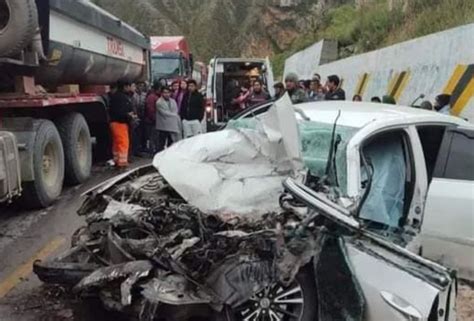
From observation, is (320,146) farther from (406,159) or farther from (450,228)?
(450,228)

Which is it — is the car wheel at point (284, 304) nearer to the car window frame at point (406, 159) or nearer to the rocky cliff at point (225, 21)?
the car window frame at point (406, 159)

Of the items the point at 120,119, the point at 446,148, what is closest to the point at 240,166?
the point at 446,148

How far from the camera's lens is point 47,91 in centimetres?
936

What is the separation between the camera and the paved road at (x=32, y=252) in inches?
191

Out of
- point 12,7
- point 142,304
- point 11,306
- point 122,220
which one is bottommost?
point 11,306

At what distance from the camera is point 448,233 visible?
4879 mm

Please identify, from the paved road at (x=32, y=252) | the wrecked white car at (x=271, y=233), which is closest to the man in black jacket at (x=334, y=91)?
the paved road at (x=32, y=252)

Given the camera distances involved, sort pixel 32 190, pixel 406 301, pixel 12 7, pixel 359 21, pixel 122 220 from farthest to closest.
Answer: pixel 359 21 → pixel 32 190 → pixel 12 7 → pixel 122 220 → pixel 406 301

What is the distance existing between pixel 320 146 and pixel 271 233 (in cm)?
120

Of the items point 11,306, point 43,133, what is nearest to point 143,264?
point 11,306

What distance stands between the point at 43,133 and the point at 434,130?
480cm

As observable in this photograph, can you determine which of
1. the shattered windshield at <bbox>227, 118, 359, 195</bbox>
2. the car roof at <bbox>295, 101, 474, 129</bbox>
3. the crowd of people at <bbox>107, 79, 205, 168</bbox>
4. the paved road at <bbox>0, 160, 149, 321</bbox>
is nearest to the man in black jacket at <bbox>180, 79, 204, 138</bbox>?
the crowd of people at <bbox>107, 79, 205, 168</bbox>

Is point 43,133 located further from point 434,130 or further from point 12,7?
point 434,130

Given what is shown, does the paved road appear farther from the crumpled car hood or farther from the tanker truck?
the crumpled car hood
